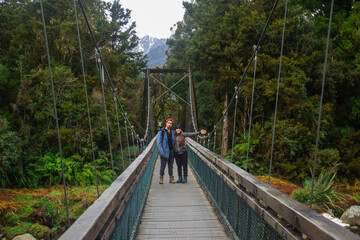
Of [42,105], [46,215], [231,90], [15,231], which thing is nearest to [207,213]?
[15,231]

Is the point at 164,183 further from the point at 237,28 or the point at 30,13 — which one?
the point at 30,13

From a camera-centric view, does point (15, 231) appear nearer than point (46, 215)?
Yes

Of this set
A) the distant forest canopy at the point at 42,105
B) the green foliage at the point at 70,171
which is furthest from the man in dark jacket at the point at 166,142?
the distant forest canopy at the point at 42,105

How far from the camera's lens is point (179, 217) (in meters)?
2.86

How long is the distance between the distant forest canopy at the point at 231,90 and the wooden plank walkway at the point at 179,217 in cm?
515

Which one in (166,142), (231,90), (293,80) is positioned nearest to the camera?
(166,142)

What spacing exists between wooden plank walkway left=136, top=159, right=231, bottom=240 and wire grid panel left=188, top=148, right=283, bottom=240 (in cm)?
13

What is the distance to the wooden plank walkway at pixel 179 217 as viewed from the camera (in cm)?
239

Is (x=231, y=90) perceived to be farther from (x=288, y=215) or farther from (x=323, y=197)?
(x=288, y=215)

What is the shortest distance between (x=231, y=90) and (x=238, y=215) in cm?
1060

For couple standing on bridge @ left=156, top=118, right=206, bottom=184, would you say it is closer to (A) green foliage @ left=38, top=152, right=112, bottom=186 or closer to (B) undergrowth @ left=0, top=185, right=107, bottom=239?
(B) undergrowth @ left=0, top=185, right=107, bottom=239

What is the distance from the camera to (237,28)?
38.1ft

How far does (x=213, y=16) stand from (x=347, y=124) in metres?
7.29

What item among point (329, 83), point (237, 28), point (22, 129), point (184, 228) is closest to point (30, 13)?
point (22, 129)
